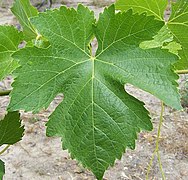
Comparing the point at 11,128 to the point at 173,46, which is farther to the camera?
the point at 11,128

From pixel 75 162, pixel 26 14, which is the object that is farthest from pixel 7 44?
pixel 75 162

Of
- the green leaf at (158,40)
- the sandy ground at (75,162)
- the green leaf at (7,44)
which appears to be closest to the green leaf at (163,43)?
the green leaf at (158,40)

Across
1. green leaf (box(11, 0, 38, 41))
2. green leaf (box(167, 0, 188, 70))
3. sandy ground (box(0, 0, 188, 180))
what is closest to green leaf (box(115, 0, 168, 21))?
green leaf (box(167, 0, 188, 70))

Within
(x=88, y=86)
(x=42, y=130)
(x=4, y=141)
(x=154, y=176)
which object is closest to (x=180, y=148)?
(x=154, y=176)

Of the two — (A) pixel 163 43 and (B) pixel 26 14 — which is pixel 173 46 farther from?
(B) pixel 26 14

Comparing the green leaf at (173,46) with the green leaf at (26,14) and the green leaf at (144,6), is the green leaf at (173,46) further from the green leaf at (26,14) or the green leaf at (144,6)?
the green leaf at (26,14)
